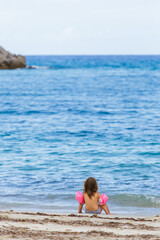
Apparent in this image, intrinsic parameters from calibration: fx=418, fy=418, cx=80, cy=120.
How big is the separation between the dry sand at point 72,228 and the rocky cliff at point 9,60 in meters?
88.8

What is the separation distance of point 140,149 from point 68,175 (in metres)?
4.41

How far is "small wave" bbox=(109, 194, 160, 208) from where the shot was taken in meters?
10.9

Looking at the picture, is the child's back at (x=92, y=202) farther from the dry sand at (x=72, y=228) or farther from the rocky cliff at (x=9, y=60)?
the rocky cliff at (x=9, y=60)

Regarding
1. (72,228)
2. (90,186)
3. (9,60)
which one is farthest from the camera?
(9,60)

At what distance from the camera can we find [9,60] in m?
96.5

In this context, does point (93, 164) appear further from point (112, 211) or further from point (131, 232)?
point (131, 232)

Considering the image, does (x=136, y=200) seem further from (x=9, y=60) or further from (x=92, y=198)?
(x=9, y=60)

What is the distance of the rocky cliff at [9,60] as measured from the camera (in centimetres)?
9480

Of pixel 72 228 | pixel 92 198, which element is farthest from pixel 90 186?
pixel 72 228

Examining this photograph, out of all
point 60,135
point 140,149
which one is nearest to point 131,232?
point 140,149

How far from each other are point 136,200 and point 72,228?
456 cm

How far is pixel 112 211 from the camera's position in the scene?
10.3 meters

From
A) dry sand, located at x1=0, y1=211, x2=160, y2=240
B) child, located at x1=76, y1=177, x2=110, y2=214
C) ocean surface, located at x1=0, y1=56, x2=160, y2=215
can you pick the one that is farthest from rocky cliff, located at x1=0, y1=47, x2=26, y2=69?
dry sand, located at x1=0, y1=211, x2=160, y2=240

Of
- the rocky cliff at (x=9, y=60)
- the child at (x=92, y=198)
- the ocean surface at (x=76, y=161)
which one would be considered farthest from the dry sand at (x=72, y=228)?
the rocky cliff at (x=9, y=60)
